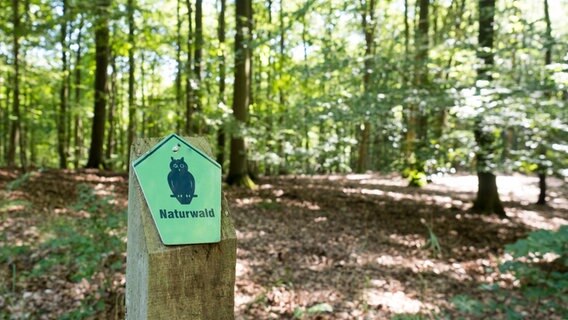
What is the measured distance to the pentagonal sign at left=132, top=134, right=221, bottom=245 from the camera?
50.9 inches

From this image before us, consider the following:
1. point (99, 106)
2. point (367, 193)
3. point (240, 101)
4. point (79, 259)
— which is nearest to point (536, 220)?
point (367, 193)

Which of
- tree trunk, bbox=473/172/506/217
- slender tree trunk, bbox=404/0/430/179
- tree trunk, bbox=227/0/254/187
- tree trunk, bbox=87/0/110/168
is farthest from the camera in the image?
tree trunk, bbox=87/0/110/168

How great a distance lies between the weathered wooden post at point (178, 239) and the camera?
1.27 m

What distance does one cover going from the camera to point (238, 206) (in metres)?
9.67

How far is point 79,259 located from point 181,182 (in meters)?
3.36

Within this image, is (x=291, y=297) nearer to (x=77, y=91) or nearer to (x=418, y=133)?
(x=418, y=133)

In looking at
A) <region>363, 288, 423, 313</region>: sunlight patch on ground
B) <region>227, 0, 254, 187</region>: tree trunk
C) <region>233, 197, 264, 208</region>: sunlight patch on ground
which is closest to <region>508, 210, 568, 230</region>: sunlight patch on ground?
<region>363, 288, 423, 313</region>: sunlight patch on ground

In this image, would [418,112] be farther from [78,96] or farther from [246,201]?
[78,96]

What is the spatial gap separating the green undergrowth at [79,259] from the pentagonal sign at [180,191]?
9.73ft

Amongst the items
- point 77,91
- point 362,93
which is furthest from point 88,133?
point 362,93

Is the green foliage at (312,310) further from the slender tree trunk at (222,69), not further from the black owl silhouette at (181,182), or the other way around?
the slender tree trunk at (222,69)

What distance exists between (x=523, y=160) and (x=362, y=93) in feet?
10.2

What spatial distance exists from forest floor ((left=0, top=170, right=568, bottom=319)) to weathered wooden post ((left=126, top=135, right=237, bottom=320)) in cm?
294

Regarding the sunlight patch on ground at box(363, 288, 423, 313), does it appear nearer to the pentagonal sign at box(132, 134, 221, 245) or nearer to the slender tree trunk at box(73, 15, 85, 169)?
the pentagonal sign at box(132, 134, 221, 245)
